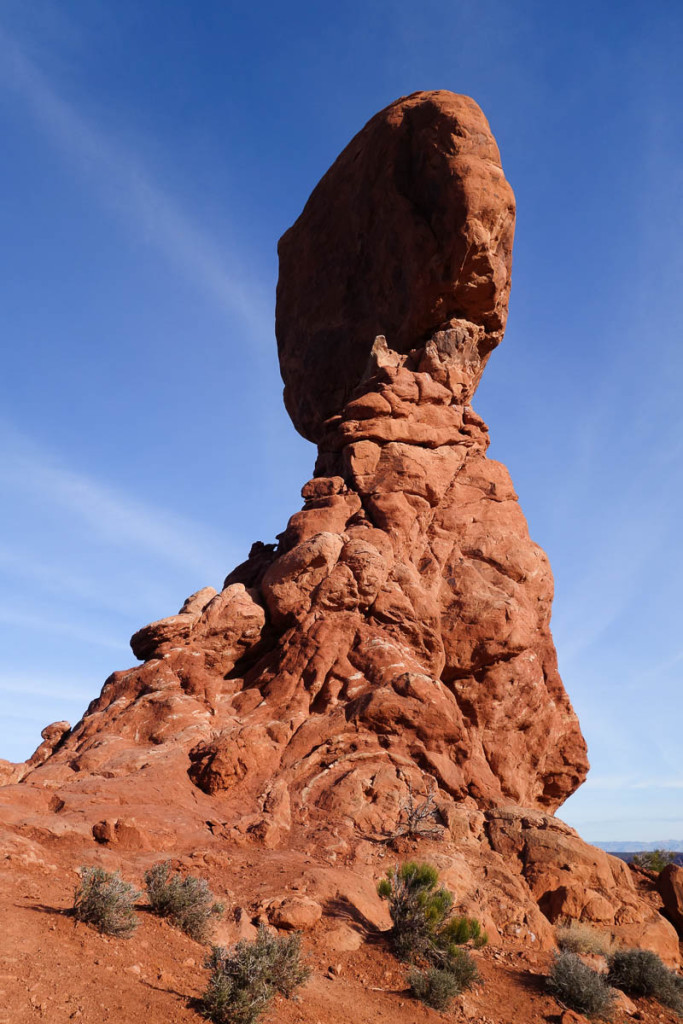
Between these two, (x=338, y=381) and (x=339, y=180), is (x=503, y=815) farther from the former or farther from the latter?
(x=339, y=180)

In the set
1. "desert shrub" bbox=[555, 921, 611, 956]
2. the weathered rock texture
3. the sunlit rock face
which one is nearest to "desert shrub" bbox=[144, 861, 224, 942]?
the weathered rock texture

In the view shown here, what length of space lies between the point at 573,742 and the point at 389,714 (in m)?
6.62

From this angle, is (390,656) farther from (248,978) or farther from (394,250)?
(394,250)

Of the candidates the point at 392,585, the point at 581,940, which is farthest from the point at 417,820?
the point at 392,585

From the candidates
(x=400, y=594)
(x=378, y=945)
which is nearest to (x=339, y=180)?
(x=400, y=594)

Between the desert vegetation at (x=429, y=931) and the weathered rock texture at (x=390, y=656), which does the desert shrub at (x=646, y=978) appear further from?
the desert vegetation at (x=429, y=931)

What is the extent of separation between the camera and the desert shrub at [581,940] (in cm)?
1195

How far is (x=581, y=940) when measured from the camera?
1197 cm

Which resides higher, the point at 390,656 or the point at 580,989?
the point at 390,656

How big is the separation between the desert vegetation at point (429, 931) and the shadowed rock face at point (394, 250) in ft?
49.2

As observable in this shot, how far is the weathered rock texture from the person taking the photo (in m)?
12.7

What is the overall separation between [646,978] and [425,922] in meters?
3.88

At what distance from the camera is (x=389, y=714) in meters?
14.3

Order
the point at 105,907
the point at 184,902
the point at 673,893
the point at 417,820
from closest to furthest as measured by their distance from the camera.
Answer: the point at 105,907
the point at 184,902
the point at 417,820
the point at 673,893
